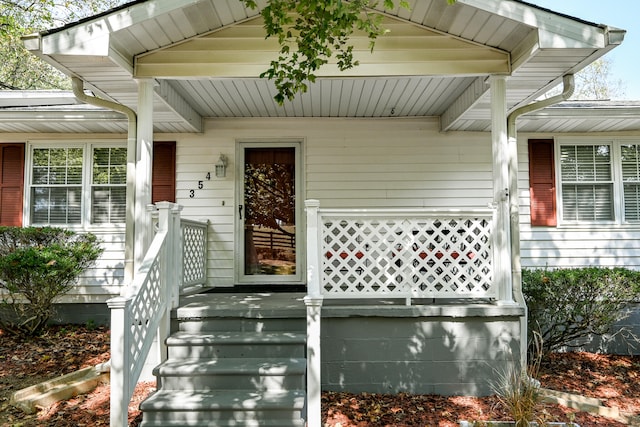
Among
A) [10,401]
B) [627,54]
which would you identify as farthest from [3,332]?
[627,54]

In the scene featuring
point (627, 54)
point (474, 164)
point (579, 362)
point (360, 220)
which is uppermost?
point (627, 54)

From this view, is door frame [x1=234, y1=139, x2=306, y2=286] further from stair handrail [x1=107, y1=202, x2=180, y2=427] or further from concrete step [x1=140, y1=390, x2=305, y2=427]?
concrete step [x1=140, y1=390, x2=305, y2=427]

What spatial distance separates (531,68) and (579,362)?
11.8 ft

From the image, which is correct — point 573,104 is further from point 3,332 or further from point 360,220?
point 3,332

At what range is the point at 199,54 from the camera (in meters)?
4.39

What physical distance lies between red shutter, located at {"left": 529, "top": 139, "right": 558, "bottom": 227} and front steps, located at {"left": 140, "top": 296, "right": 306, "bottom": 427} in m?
4.20

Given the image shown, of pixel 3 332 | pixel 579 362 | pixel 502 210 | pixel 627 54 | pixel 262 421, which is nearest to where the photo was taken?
pixel 262 421

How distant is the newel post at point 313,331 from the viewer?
359 centimetres

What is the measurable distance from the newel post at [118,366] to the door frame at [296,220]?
3079 millimetres

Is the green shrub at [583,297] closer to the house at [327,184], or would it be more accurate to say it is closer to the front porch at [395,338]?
the house at [327,184]

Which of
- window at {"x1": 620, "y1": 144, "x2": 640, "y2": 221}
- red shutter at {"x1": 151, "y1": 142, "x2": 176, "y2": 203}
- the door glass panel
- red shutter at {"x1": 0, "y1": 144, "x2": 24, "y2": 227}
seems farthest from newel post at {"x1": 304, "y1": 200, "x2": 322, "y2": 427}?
window at {"x1": 620, "y1": 144, "x2": 640, "y2": 221}

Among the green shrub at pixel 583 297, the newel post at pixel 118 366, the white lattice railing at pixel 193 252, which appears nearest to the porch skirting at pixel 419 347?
the green shrub at pixel 583 297

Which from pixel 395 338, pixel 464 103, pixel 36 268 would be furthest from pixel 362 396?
pixel 36 268

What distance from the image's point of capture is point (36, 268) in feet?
17.3
